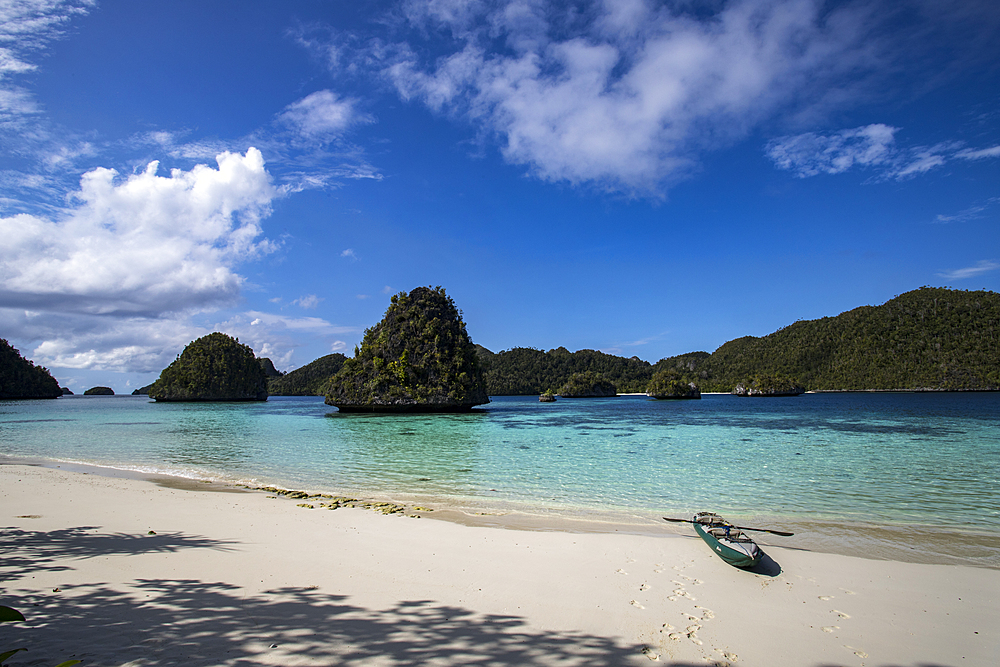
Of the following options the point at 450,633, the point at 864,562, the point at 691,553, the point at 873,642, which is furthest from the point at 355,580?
the point at 864,562

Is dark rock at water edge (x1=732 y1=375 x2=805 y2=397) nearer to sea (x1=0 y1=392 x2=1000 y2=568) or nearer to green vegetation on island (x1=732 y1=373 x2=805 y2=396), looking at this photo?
green vegetation on island (x1=732 y1=373 x2=805 y2=396)

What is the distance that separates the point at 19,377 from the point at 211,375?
52008mm

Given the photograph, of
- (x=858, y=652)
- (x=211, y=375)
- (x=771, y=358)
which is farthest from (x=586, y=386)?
(x=858, y=652)

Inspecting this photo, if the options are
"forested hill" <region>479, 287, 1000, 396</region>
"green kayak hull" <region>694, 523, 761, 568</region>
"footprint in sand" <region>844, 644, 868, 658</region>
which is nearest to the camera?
"footprint in sand" <region>844, 644, 868, 658</region>

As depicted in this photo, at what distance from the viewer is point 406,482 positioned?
1401 cm

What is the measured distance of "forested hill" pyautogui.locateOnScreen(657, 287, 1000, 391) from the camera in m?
119

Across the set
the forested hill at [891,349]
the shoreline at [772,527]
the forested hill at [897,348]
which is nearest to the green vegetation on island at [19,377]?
the forested hill at [891,349]

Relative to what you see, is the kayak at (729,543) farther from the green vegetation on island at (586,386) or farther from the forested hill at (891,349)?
the green vegetation on island at (586,386)

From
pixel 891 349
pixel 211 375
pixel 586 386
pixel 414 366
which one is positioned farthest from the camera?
pixel 586 386

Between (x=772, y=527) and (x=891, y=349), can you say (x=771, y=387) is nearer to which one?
(x=891, y=349)

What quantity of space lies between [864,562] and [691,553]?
2406 millimetres

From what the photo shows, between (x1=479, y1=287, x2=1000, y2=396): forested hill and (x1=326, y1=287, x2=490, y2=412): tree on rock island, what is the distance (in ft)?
109

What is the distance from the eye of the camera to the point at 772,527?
885cm

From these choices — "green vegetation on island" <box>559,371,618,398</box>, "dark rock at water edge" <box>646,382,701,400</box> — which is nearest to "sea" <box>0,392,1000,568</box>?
"dark rock at water edge" <box>646,382,701,400</box>
